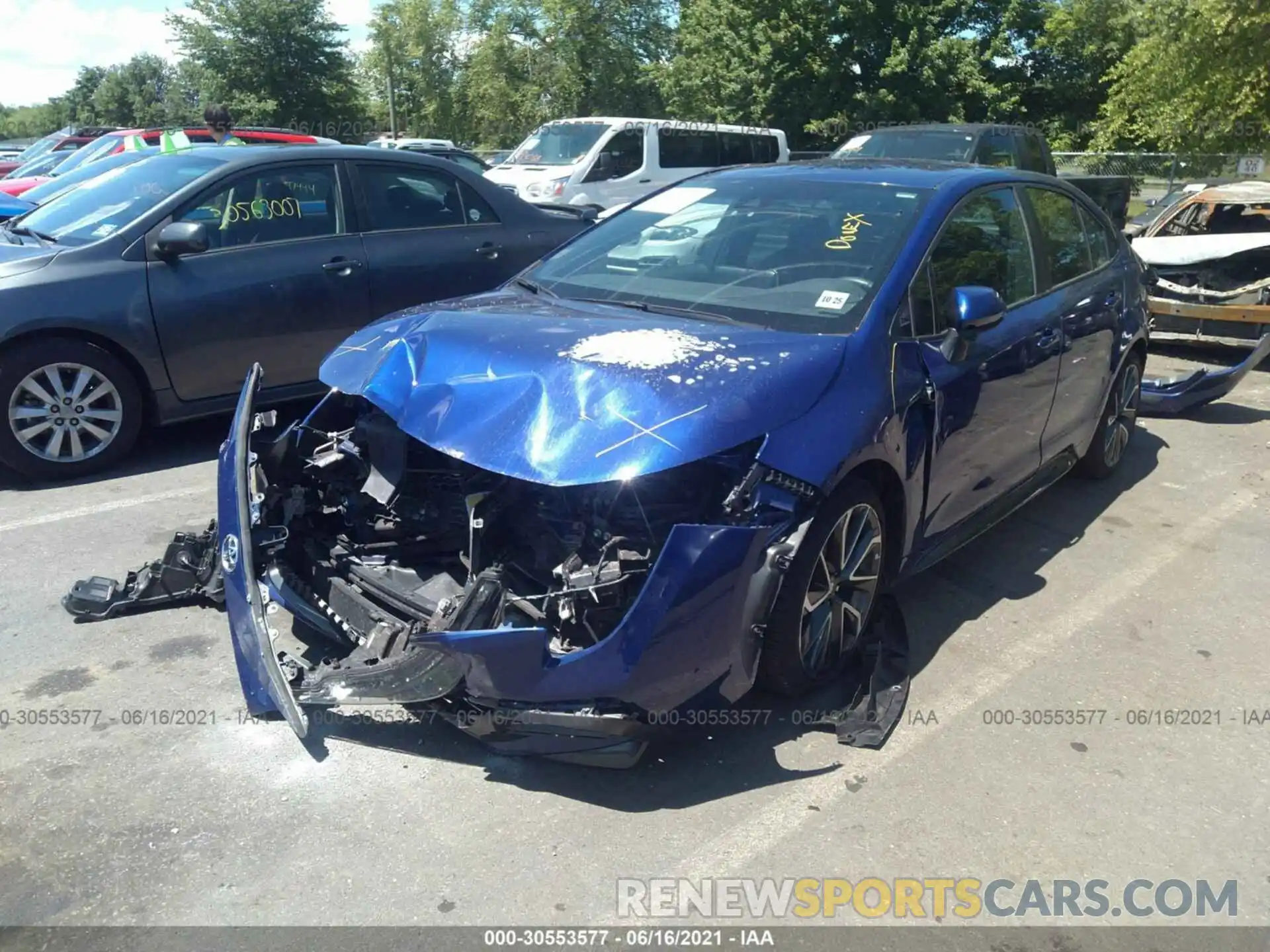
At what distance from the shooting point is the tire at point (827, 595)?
3135 mm

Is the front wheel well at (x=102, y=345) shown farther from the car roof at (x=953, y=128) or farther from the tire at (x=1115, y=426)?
the car roof at (x=953, y=128)

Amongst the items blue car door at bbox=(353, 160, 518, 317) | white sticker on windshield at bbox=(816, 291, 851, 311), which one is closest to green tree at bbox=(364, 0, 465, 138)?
blue car door at bbox=(353, 160, 518, 317)

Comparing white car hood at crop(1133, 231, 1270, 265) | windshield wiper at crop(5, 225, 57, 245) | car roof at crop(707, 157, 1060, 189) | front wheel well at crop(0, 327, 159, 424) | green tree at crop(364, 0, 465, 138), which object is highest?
green tree at crop(364, 0, 465, 138)

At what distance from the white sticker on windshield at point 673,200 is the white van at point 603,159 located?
9.17 m

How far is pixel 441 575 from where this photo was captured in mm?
3400

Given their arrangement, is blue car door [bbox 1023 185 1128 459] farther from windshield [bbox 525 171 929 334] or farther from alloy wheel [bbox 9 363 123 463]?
alloy wheel [bbox 9 363 123 463]

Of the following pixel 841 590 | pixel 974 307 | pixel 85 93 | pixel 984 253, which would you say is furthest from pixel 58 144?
pixel 85 93

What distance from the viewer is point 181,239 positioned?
534cm

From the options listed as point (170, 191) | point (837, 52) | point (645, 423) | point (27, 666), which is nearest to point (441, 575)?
point (645, 423)

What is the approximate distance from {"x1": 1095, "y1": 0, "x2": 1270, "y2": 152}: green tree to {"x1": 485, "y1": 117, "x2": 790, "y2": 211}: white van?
1055 cm

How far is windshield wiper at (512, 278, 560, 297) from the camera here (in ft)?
13.4

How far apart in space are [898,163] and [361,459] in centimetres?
266

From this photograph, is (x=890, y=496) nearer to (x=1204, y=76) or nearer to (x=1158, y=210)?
(x=1158, y=210)

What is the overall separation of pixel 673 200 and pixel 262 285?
258 centimetres
